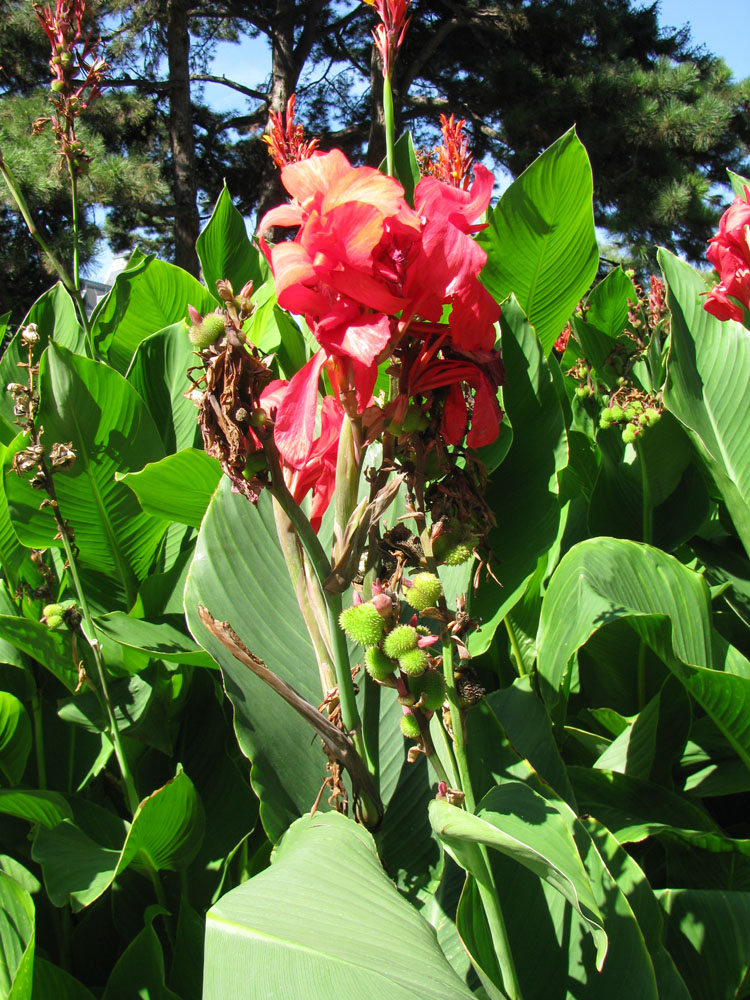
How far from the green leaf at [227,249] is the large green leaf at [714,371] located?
83 cm

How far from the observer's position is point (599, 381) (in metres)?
1.49

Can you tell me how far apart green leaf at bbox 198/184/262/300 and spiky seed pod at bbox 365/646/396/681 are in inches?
43.1

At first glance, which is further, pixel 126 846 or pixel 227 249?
pixel 227 249

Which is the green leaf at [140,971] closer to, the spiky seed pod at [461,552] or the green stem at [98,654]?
the green stem at [98,654]

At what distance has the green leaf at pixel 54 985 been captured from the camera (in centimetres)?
82

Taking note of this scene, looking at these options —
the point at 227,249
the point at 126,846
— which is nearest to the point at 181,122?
the point at 227,249

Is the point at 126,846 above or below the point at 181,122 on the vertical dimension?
below

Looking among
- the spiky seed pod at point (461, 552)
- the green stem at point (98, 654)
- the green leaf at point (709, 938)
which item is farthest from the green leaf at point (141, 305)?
the green leaf at point (709, 938)

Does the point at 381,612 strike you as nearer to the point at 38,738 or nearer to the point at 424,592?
the point at 424,592

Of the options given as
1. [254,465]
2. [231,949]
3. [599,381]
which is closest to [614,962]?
[231,949]

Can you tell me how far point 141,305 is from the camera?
1478 mm

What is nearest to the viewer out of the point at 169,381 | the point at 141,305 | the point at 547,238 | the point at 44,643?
the point at 44,643

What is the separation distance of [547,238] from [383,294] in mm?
655

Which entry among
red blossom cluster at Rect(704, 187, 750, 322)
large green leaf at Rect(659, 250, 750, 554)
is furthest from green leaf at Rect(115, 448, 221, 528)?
red blossom cluster at Rect(704, 187, 750, 322)
